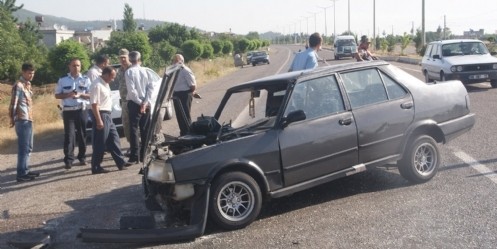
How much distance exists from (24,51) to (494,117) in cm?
4392

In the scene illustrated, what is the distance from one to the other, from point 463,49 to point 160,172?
605 inches

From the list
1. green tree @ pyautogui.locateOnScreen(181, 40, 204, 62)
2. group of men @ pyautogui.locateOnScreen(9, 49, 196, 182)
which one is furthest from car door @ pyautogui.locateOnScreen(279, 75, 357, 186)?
green tree @ pyautogui.locateOnScreen(181, 40, 204, 62)

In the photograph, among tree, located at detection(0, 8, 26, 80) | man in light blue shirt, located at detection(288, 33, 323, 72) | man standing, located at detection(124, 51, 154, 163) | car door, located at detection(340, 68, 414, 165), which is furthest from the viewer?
tree, located at detection(0, 8, 26, 80)

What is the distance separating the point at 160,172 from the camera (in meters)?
5.76

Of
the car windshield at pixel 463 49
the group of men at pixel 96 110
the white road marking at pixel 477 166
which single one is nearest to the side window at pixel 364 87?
the white road marking at pixel 477 166

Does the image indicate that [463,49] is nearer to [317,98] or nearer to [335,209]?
[317,98]

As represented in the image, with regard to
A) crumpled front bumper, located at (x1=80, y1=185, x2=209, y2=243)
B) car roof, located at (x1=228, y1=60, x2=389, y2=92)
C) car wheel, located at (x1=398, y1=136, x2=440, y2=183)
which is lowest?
crumpled front bumper, located at (x1=80, y1=185, x2=209, y2=243)

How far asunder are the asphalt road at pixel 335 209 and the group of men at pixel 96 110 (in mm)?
350

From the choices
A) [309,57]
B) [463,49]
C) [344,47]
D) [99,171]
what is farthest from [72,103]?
[344,47]

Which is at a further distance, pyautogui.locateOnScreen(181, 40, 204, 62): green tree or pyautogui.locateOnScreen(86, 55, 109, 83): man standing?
pyautogui.locateOnScreen(181, 40, 204, 62): green tree

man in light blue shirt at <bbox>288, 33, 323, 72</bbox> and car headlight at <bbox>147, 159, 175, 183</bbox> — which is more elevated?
man in light blue shirt at <bbox>288, 33, 323, 72</bbox>

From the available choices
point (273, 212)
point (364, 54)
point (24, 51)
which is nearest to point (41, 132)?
point (364, 54)

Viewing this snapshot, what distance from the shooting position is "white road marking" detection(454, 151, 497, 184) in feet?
23.0

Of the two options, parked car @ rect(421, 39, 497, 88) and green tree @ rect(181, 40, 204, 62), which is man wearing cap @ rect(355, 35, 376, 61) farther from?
green tree @ rect(181, 40, 204, 62)
